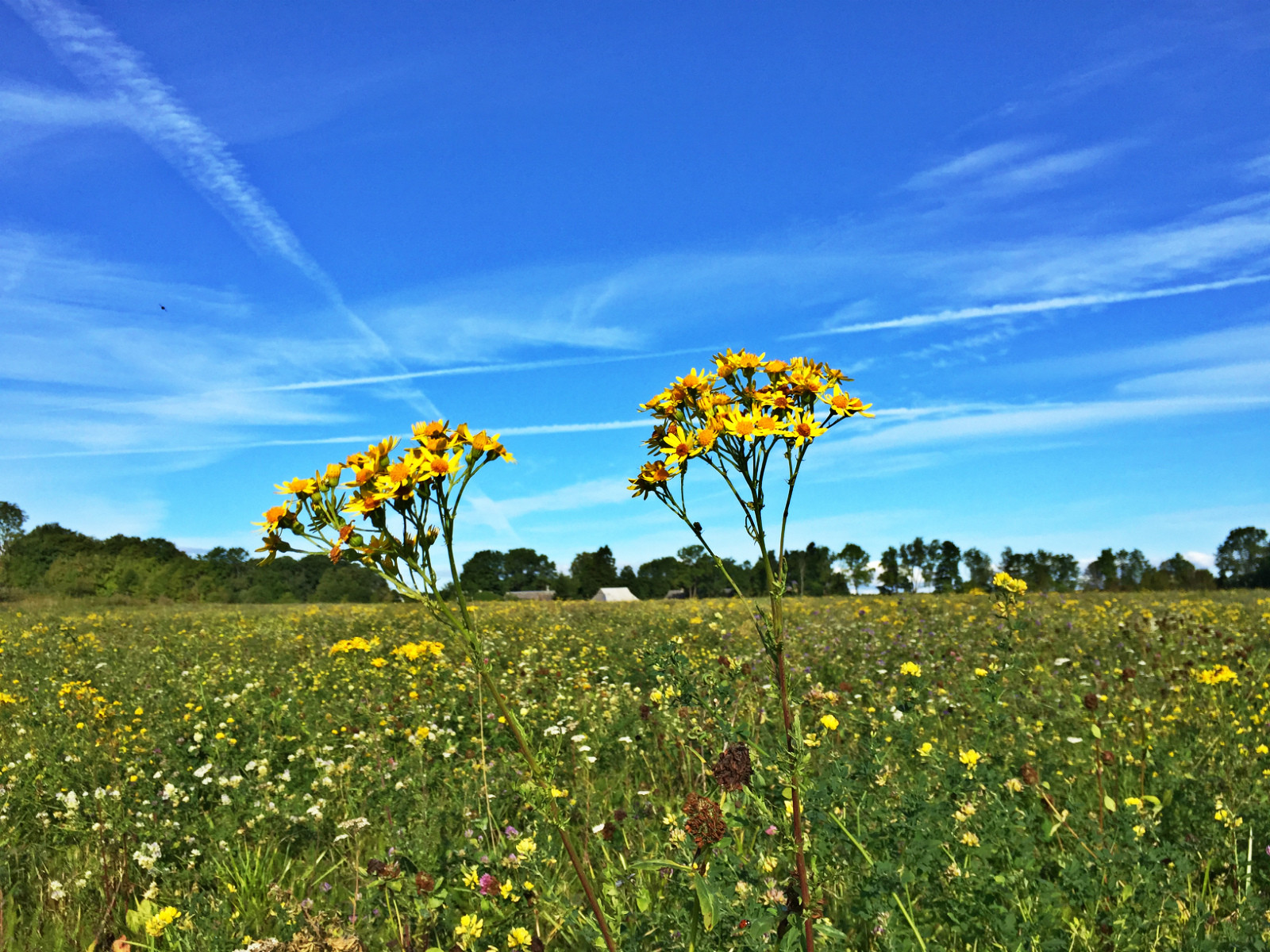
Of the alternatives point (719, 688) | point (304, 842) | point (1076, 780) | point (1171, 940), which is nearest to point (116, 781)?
point (304, 842)

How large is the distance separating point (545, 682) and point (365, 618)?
9120 mm

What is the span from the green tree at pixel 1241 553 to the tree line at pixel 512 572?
125 millimetres

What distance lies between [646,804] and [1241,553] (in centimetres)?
10401

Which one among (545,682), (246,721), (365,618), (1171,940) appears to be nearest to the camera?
(1171,940)

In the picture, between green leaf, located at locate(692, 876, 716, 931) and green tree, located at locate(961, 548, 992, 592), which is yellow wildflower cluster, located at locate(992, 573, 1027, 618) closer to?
green leaf, located at locate(692, 876, 716, 931)

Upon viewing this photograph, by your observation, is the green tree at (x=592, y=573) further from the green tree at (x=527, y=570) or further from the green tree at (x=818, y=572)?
the green tree at (x=818, y=572)

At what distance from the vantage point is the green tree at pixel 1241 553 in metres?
77.2

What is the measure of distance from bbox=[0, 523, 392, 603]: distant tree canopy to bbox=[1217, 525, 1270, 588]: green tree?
277 ft

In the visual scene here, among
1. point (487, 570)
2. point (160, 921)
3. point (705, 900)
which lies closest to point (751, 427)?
point (705, 900)

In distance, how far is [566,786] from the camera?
4.64 m

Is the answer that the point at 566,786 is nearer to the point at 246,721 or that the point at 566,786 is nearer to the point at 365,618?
the point at 246,721

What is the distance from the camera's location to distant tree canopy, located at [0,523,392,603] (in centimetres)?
5091

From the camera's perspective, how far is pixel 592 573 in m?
83.1

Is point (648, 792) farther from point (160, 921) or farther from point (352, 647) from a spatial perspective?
point (352, 647)
